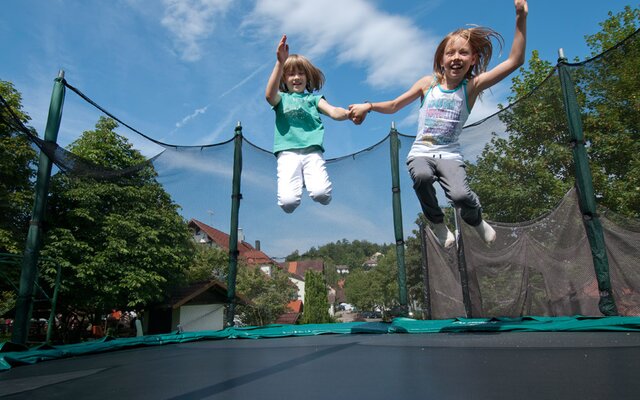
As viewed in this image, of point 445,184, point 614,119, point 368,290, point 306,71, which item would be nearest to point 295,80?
point 306,71

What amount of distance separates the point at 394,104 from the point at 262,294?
44.6 ft

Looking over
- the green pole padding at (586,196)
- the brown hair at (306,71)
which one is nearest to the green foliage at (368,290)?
the green pole padding at (586,196)

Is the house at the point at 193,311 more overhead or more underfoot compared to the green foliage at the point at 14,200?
more underfoot

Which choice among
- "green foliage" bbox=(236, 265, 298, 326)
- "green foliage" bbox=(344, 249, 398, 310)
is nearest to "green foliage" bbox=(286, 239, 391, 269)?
"green foliage" bbox=(236, 265, 298, 326)

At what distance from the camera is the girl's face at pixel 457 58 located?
7.22 feet

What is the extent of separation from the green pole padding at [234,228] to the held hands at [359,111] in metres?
1.65

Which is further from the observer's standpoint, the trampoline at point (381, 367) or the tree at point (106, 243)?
the tree at point (106, 243)

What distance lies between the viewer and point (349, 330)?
296cm

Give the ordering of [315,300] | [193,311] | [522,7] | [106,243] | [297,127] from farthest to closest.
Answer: [193,311], [315,300], [106,243], [297,127], [522,7]

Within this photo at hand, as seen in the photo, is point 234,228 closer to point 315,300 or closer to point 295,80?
point 295,80

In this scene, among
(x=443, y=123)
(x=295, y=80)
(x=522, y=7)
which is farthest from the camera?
(x=295, y=80)

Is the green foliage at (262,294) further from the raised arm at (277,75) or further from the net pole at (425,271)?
the raised arm at (277,75)

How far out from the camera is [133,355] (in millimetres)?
2373

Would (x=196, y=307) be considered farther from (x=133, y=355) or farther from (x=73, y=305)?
(x=133, y=355)
